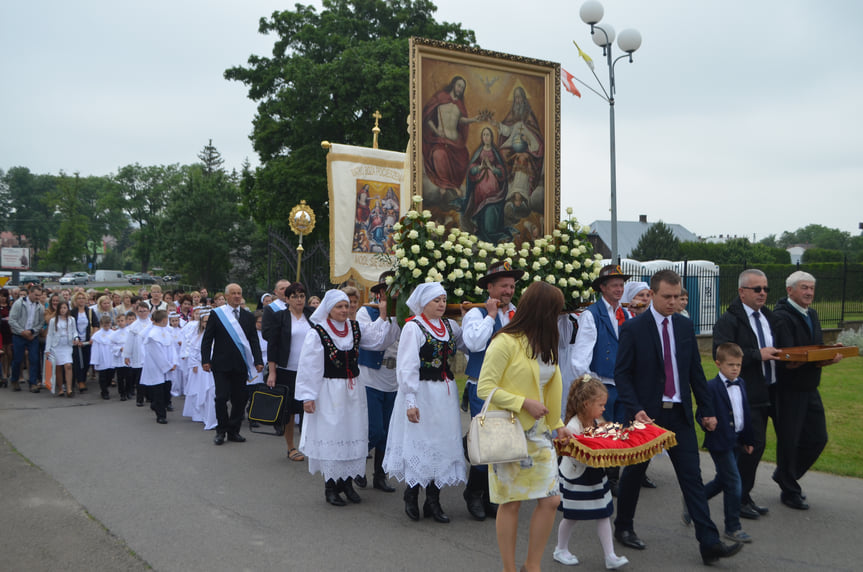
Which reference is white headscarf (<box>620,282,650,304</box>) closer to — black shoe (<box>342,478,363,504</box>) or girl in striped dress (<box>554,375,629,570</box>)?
girl in striped dress (<box>554,375,629,570</box>)

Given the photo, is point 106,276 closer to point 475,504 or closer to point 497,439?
point 475,504

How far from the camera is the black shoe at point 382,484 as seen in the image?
705 cm

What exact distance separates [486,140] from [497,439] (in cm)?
552

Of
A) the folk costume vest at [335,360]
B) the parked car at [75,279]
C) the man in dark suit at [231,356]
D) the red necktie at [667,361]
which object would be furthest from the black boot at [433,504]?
the parked car at [75,279]

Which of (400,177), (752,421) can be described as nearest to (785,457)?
(752,421)

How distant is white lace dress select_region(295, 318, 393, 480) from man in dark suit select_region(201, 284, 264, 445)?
3.03 metres

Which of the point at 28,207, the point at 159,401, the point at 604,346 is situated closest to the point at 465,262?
the point at 604,346

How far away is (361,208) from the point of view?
38.7ft

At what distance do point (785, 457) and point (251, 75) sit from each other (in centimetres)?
2897

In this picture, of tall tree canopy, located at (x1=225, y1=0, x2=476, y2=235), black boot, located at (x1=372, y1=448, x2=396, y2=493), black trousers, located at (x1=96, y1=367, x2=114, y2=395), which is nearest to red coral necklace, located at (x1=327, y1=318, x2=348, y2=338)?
black boot, located at (x1=372, y1=448, x2=396, y2=493)

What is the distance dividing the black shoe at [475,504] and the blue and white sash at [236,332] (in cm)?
439

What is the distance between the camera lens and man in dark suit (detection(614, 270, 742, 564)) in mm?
4988

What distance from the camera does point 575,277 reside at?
25.2 ft

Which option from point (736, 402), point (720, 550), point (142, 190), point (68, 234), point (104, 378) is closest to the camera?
point (720, 550)
